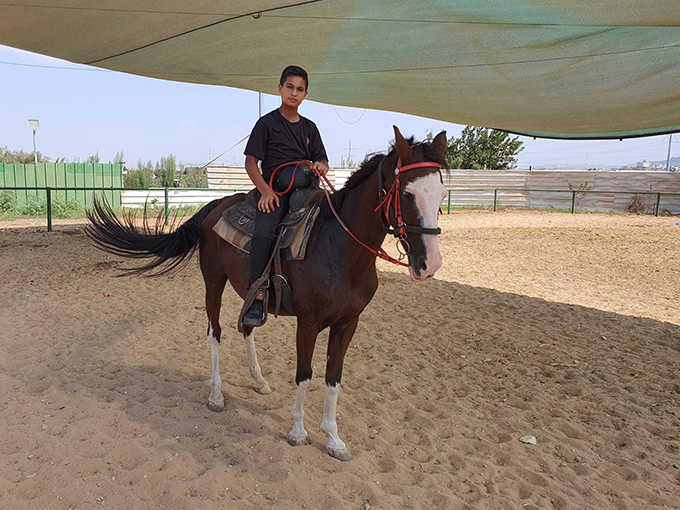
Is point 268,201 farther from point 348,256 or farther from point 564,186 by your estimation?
point 564,186

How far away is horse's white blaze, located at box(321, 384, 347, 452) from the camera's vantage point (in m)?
2.77

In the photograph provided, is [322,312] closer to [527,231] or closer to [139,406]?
[139,406]

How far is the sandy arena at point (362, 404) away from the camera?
240 centimetres

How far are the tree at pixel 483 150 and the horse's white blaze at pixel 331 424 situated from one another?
26.5m

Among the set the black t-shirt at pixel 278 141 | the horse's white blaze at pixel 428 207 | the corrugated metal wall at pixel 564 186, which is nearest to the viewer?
the horse's white blaze at pixel 428 207

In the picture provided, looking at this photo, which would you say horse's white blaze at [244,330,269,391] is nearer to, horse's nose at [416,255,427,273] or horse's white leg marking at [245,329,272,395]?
horse's white leg marking at [245,329,272,395]

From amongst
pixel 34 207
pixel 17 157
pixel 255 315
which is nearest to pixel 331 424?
pixel 255 315

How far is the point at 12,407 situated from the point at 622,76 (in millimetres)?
6116

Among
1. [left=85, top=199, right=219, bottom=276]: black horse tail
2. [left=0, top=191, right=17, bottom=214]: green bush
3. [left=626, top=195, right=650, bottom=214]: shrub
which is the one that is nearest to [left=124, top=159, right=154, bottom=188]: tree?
[left=0, top=191, right=17, bottom=214]: green bush

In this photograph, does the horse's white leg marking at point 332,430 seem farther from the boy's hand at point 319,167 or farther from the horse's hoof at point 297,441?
the boy's hand at point 319,167

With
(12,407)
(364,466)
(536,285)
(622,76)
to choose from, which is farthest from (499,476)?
(536,285)

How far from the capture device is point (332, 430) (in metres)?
2.80

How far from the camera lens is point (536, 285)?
7.50 meters

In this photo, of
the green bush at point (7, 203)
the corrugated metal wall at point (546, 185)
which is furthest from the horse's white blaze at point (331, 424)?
the corrugated metal wall at point (546, 185)
